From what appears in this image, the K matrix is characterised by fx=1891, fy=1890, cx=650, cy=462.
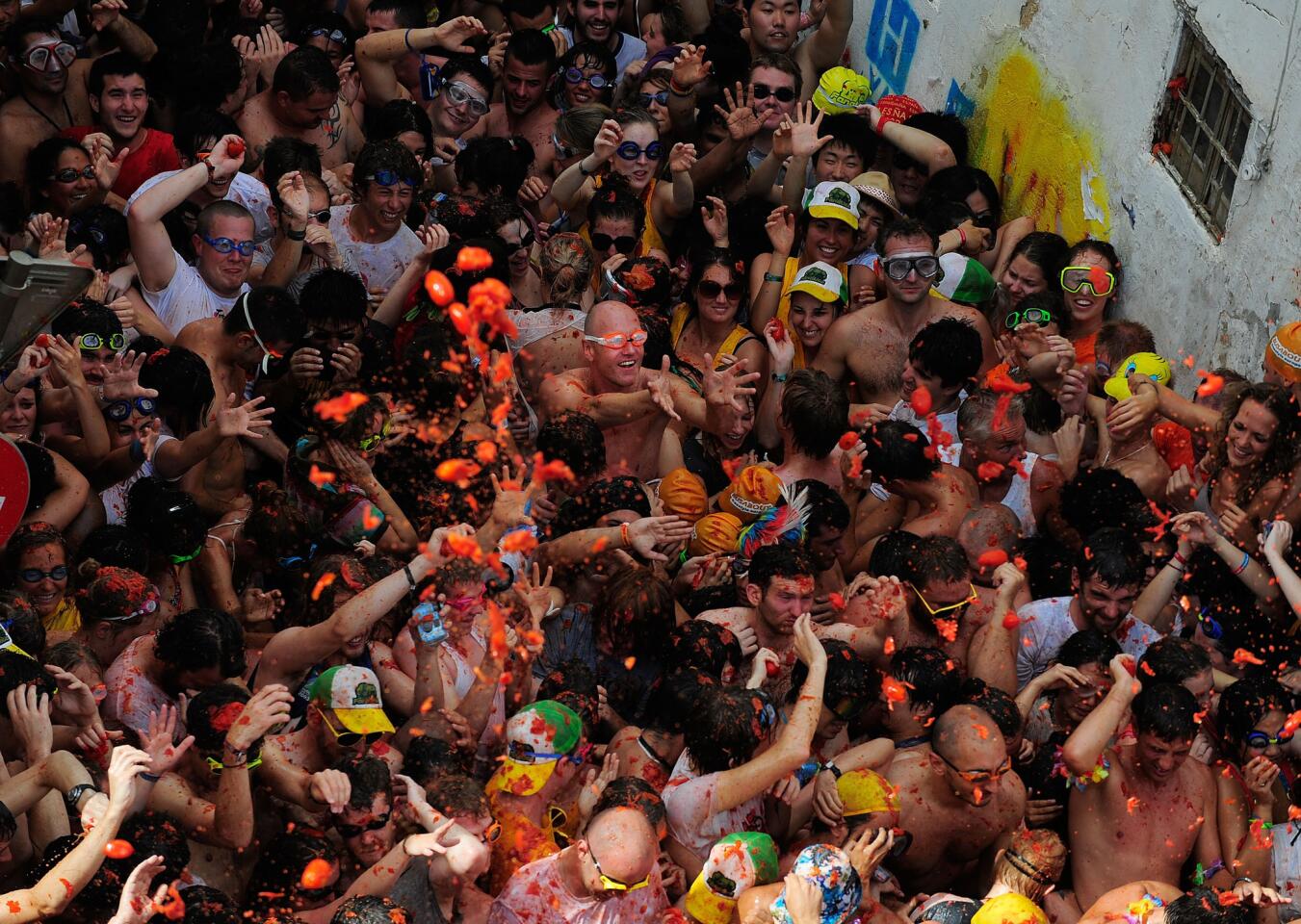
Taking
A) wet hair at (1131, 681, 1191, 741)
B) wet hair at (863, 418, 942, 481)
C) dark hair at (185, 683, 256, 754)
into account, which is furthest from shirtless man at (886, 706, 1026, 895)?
dark hair at (185, 683, 256, 754)

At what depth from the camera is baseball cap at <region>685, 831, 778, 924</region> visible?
6.28m

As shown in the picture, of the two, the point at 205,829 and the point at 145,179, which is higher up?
the point at 145,179

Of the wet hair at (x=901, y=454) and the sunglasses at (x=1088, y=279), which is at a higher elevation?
the sunglasses at (x=1088, y=279)

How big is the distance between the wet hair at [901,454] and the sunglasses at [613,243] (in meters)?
2.18

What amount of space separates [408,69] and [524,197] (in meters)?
1.52

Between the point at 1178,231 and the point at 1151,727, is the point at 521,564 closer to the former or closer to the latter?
the point at 1151,727

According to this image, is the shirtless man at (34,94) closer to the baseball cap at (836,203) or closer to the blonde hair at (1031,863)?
the baseball cap at (836,203)

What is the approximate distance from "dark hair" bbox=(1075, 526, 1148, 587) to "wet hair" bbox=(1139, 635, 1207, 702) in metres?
0.35

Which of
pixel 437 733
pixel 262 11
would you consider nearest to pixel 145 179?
pixel 262 11

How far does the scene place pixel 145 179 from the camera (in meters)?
9.54

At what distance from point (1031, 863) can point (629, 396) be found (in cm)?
297

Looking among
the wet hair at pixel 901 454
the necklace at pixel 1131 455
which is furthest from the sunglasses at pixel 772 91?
the necklace at pixel 1131 455

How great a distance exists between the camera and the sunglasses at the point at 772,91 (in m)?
10.6

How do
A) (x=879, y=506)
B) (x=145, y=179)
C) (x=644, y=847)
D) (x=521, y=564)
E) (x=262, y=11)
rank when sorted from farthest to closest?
(x=262, y=11) → (x=145, y=179) → (x=879, y=506) → (x=521, y=564) → (x=644, y=847)
